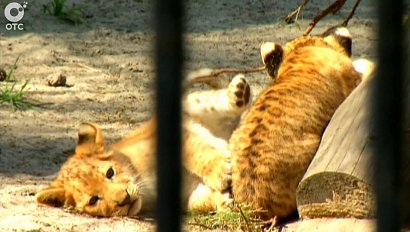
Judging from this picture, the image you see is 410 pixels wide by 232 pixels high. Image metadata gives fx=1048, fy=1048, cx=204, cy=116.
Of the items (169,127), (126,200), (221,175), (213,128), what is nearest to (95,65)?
(213,128)

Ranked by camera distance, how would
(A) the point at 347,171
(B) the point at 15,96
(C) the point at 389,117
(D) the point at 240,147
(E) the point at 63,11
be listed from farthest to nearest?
(E) the point at 63,11 → (B) the point at 15,96 → (D) the point at 240,147 → (A) the point at 347,171 → (C) the point at 389,117

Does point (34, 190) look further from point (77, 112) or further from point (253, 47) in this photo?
point (253, 47)

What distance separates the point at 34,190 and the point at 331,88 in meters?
1.62

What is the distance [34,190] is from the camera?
5.44 m

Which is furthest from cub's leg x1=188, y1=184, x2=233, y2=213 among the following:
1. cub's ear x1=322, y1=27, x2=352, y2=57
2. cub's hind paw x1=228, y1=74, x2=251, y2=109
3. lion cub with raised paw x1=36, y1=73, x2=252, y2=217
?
cub's ear x1=322, y1=27, x2=352, y2=57

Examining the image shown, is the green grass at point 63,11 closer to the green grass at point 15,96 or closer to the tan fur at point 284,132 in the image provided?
the green grass at point 15,96

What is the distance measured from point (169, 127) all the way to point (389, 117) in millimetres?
334

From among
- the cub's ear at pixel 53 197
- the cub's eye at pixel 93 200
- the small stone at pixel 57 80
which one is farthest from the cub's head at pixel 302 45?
the small stone at pixel 57 80

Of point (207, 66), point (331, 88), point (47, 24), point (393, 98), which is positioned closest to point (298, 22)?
point (207, 66)

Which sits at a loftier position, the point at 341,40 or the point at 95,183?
the point at 341,40

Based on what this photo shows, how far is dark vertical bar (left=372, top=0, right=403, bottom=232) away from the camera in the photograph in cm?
154

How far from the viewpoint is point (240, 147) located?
4953mm

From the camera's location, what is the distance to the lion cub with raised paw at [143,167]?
16.8 feet

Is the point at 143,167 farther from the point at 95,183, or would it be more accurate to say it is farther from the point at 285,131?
the point at 285,131
